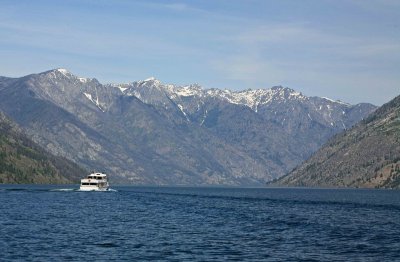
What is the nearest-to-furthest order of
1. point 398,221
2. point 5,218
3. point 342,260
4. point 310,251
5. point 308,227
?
point 342,260
point 310,251
point 308,227
point 5,218
point 398,221

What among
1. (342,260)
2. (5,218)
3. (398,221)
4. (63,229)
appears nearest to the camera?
(342,260)

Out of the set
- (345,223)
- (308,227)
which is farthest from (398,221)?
(308,227)

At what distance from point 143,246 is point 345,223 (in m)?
73.0

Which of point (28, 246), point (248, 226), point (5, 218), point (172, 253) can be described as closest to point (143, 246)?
point (172, 253)

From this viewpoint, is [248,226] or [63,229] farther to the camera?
[248,226]

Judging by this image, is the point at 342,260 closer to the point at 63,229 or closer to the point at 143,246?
the point at 143,246

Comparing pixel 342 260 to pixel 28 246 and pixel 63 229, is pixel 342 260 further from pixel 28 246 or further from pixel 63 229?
pixel 63 229

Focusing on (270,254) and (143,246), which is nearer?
(270,254)

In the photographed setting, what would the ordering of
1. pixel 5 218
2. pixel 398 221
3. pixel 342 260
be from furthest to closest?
pixel 398 221
pixel 5 218
pixel 342 260

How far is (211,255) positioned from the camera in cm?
10931

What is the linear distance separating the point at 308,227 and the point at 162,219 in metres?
42.6

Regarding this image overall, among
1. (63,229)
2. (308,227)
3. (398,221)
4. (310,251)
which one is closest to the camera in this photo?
(310,251)

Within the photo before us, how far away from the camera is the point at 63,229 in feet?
486

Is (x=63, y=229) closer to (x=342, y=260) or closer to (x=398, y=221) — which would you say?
(x=342, y=260)
